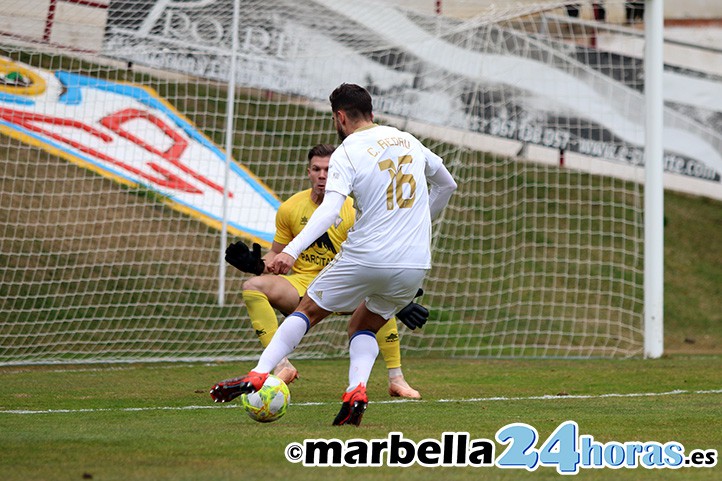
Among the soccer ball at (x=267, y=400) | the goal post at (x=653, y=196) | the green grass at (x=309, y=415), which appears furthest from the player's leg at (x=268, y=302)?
the goal post at (x=653, y=196)

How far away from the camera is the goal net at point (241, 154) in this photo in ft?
41.3

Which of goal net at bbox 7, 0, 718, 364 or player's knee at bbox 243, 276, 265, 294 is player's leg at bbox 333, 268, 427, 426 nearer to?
player's knee at bbox 243, 276, 265, 294

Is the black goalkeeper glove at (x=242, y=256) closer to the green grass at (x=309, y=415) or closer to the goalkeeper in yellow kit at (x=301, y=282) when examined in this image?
the green grass at (x=309, y=415)

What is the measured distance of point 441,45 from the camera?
48.3 feet

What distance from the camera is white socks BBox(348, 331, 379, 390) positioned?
21.8 ft

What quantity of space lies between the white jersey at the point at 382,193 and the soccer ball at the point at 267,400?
2.74 ft

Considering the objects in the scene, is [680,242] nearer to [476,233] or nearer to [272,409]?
[476,233]

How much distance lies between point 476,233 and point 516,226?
2.66ft

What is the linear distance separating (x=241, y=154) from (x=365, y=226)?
871 cm

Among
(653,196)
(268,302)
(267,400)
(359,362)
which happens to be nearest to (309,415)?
(359,362)

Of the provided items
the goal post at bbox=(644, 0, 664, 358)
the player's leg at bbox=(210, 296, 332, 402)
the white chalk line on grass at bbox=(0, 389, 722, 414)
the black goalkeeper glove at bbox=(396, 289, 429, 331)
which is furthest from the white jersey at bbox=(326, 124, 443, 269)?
the goal post at bbox=(644, 0, 664, 358)

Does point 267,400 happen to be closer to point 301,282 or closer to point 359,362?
point 359,362

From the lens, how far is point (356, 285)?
654cm

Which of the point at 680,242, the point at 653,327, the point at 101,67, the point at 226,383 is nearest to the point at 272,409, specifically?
the point at 226,383
